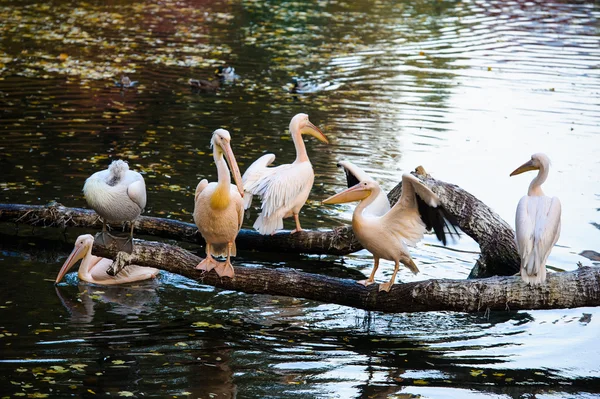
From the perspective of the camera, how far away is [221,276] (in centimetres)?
700

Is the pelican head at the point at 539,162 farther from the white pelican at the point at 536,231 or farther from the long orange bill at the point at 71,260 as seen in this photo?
the long orange bill at the point at 71,260

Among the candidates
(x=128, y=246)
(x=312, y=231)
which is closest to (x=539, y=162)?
(x=312, y=231)

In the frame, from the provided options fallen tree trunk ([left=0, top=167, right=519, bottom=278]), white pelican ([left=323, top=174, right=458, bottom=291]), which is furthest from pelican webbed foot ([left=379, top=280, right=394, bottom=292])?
fallen tree trunk ([left=0, top=167, right=519, bottom=278])

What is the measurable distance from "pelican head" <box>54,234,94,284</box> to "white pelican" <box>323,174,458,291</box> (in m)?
2.68

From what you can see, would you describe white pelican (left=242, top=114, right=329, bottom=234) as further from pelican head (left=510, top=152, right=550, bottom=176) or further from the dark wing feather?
pelican head (left=510, top=152, right=550, bottom=176)

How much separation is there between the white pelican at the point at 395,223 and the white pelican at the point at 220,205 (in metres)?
0.78

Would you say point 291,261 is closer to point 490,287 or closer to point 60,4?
point 490,287

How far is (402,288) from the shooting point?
271 inches

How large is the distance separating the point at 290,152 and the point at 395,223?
205 inches

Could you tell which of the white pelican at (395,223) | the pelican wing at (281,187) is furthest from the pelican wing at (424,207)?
the pelican wing at (281,187)

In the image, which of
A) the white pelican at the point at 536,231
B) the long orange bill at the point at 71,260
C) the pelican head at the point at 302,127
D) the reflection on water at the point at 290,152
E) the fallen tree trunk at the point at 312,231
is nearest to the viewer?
the reflection on water at the point at 290,152

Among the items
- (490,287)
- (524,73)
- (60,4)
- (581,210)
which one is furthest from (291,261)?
(60,4)

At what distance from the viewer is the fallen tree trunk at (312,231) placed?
27.0 feet

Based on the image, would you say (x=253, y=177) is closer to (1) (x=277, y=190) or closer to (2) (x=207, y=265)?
(1) (x=277, y=190)
